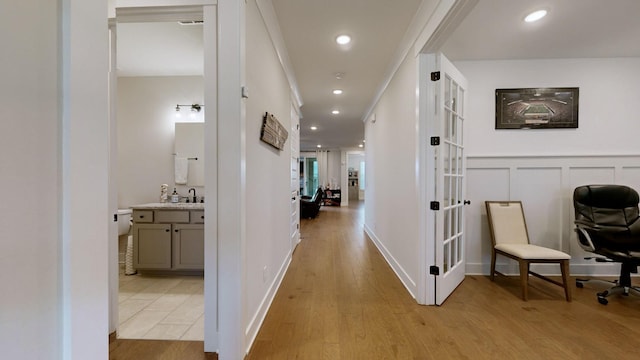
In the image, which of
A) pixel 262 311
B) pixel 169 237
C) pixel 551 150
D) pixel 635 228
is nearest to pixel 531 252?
pixel 635 228

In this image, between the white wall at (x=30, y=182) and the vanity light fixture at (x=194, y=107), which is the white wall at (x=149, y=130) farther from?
the white wall at (x=30, y=182)

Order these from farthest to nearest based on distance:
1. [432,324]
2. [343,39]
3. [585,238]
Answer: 1. [343,39]
2. [585,238]
3. [432,324]

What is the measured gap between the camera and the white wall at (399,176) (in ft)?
8.48

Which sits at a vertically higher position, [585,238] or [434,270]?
[585,238]

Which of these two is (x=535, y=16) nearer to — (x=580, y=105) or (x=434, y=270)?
(x=580, y=105)

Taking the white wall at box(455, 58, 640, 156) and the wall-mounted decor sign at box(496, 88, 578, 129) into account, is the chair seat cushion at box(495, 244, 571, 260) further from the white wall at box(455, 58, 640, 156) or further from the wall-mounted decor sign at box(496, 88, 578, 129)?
the wall-mounted decor sign at box(496, 88, 578, 129)

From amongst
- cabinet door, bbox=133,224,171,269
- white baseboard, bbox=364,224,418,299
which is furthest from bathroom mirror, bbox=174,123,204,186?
white baseboard, bbox=364,224,418,299

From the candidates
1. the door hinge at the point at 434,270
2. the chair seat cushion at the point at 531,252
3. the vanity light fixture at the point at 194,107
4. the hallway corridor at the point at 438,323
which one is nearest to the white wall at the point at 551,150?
the chair seat cushion at the point at 531,252

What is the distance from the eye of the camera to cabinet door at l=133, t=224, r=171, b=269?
295 cm

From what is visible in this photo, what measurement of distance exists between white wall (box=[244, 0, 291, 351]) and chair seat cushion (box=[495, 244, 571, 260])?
2396mm

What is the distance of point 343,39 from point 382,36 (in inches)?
15.6

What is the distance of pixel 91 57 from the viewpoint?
60 centimetres

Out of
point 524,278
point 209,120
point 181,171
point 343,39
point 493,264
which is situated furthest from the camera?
point 181,171

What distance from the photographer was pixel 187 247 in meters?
Result: 2.95
